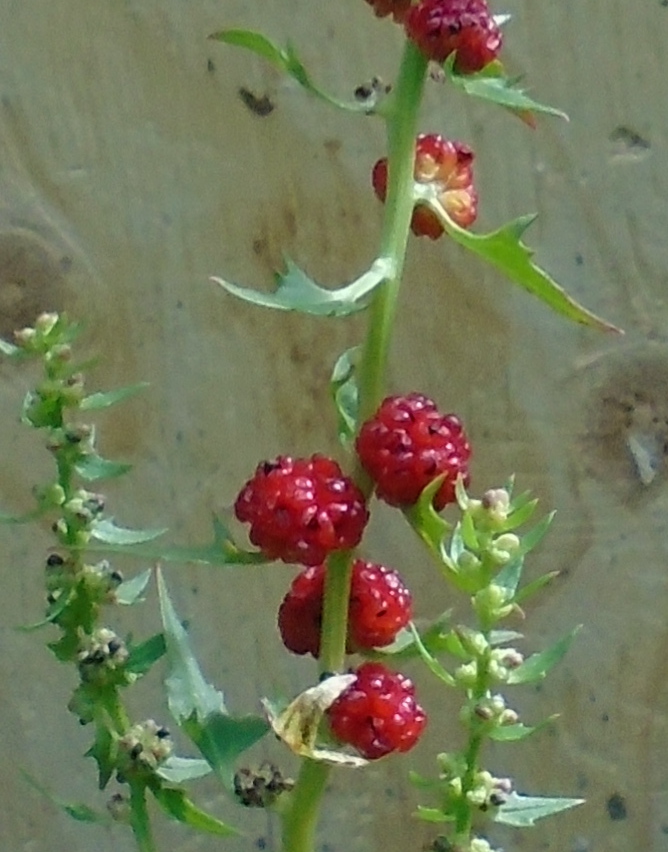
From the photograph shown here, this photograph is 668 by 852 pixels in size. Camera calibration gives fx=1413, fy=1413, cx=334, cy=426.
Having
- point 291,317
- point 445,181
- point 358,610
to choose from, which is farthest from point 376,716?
point 291,317

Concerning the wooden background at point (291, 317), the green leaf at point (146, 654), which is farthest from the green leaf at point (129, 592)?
the wooden background at point (291, 317)

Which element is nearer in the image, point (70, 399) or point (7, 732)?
point (70, 399)

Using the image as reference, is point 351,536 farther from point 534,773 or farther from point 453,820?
point 534,773

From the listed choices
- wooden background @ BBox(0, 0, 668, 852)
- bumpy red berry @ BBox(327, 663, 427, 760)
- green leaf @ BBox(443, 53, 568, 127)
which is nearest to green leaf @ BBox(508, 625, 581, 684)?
bumpy red berry @ BBox(327, 663, 427, 760)

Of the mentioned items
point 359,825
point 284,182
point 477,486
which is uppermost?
point 284,182

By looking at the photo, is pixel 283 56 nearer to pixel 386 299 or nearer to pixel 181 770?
pixel 386 299

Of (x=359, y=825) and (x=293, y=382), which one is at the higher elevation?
(x=293, y=382)

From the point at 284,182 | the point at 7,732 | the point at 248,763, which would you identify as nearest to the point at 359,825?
the point at 248,763
